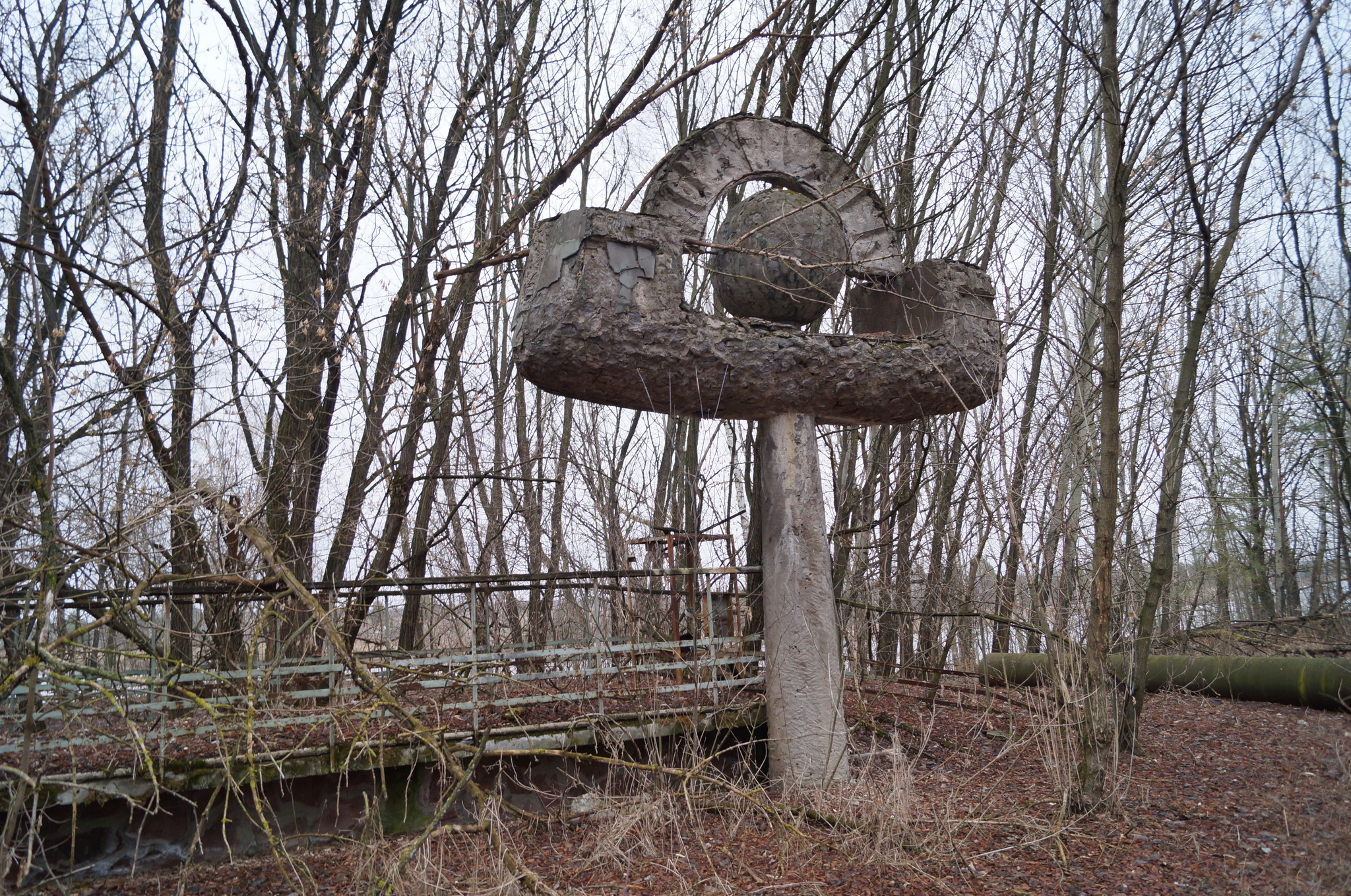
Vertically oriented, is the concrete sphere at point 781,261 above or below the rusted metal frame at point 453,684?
above

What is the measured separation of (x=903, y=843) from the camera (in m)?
4.24

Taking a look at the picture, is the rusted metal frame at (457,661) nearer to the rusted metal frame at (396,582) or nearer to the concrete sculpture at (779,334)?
the rusted metal frame at (396,582)

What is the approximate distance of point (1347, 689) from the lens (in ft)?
23.3

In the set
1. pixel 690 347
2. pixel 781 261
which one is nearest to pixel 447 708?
pixel 690 347

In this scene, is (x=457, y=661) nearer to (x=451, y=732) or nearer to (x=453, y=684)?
(x=453, y=684)

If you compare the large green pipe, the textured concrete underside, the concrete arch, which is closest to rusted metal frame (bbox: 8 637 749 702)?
the textured concrete underside

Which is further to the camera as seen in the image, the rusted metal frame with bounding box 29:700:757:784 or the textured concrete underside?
the textured concrete underside

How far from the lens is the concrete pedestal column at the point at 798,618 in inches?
206

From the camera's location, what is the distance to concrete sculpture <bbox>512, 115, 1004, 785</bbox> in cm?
485

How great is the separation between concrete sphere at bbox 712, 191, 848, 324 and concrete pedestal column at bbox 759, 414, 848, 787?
772 mm

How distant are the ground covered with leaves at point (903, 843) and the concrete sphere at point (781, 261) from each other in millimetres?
2762

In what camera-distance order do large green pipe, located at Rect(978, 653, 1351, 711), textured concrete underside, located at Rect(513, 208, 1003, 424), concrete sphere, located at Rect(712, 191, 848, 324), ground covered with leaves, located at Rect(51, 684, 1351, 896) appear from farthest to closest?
large green pipe, located at Rect(978, 653, 1351, 711) < concrete sphere, located at Rect(712, 191, 848, 324) < textured concrete underside, located at Rect(513, 208, 1003, 424) < ground covered with leaves, located at Rect(51, 684, 1351, 896)

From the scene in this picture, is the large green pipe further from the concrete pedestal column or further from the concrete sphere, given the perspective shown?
the concrete sphere

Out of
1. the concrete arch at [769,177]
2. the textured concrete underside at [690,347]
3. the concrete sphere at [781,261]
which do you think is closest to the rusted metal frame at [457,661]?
the textured concrete underside at [690,347]
